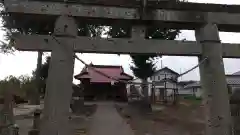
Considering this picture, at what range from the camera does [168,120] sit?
1401cm

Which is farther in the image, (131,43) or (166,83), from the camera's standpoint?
(166,83)

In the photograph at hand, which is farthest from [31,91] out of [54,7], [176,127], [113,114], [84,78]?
[54,7]

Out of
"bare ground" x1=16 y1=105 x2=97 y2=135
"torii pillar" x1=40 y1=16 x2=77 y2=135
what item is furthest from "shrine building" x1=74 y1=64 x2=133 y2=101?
"torii pillar" x1=40 y1=16 x2=77 y2=135

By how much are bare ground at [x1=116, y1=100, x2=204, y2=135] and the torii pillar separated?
654 centimetres

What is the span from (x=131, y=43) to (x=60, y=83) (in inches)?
65.7

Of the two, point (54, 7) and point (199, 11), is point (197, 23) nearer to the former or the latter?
point (199, 11)

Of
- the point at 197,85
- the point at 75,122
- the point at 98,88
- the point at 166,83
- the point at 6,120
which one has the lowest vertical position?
the point at 75,122

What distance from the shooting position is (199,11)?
5.81 m

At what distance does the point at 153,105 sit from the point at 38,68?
8.75 meters

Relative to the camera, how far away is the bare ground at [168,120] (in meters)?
11.3

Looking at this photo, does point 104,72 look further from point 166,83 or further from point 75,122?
point 75,122

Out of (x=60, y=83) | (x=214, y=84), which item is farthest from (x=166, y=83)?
(x=60, y=83)

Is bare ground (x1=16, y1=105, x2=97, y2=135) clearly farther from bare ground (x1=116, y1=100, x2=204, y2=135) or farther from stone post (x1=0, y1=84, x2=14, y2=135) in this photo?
bare ground (x1=116, y1=100, x2=204, y2=135)

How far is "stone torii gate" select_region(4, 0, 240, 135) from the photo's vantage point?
5039 millimetres
